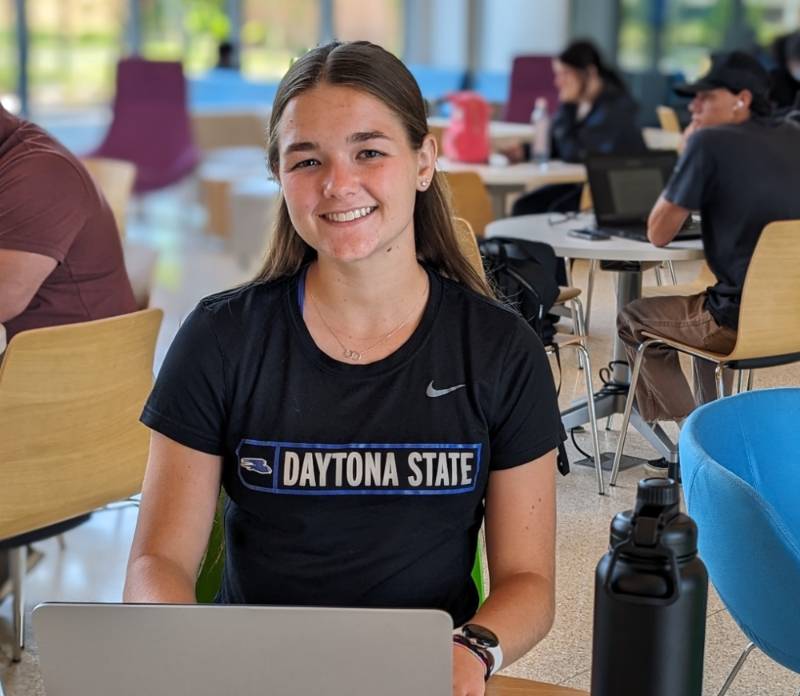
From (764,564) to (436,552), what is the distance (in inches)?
20.5

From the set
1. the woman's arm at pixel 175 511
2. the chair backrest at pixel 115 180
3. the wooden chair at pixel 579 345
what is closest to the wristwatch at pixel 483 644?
the woman's arm at pixel 175 511

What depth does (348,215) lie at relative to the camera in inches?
63.4

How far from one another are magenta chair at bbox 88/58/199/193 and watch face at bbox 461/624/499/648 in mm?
7641

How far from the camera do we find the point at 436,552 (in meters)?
1.65

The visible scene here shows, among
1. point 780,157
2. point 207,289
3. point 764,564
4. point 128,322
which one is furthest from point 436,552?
point 207,289

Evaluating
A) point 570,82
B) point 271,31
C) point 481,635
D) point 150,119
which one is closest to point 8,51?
point 150,119

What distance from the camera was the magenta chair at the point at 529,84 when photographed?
9.52 meters

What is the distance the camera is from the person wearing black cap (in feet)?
13.2

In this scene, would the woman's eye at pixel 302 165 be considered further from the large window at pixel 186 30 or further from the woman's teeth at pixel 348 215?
the large window at pixel 186 30

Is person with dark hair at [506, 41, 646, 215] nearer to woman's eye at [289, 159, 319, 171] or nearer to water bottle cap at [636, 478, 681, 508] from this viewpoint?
woman's eye at [289, 159, 319, 171]

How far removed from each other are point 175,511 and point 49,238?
140 cm

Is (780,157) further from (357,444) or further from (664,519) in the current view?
(664,519)

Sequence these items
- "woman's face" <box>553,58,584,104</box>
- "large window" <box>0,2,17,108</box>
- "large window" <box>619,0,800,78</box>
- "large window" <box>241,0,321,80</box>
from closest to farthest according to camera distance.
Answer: "woman's face" <box>553,58,584,104</box>, "large window" <box>0,2,17,108</box>, "large window" <box>241,0,321,80</box>, "large window" <box>619,0,800,78</box>

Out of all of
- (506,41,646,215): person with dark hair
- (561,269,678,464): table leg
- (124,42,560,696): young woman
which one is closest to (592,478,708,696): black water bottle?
(124,42,560,696): young woman
